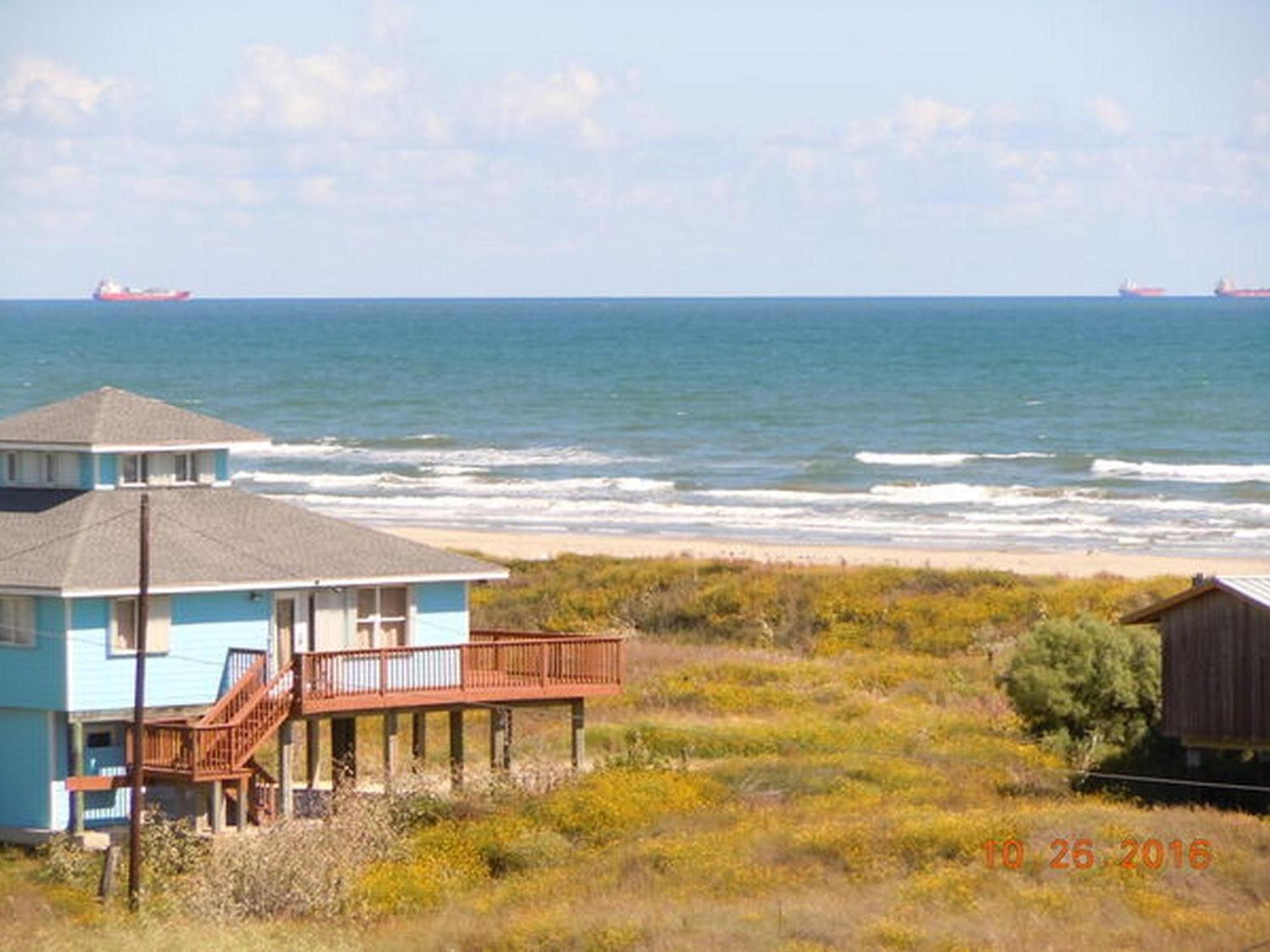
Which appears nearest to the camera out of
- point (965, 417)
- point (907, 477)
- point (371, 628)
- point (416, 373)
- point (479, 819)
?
point (479, 819)

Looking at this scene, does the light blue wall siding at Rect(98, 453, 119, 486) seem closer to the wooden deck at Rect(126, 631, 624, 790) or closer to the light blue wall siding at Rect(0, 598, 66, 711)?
the light blue wall siding at Rect(0, 598, 66, 711)

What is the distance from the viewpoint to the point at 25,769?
1644 inches

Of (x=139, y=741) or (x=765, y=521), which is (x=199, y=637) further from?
(x=765, y=521)

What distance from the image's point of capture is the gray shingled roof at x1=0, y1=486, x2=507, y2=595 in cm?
4219

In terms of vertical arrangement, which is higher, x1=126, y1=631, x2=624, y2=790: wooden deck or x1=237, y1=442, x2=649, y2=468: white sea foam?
Answer: x1=126, y1=631, x2=624, y2=790: wooden deck

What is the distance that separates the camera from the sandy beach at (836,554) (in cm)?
7612

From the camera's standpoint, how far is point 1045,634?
46812 millimetres

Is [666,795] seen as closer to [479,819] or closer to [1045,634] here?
[479,819]

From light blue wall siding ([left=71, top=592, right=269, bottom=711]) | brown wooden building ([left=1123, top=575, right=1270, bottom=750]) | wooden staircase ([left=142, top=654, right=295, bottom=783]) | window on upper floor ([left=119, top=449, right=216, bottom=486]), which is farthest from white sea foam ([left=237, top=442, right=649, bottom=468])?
brown wooden building ([left=1123, top=575, right=1270, bottom=750])

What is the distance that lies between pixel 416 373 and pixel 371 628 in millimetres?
153902

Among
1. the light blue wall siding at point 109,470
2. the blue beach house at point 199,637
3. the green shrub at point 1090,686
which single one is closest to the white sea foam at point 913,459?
the green shrub at point 1090,686

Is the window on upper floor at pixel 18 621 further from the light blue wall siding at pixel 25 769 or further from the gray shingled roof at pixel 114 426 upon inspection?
the gray shingled roof at pixel 114 426

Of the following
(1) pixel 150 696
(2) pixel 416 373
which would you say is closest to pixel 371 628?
(1) pixel 150 696

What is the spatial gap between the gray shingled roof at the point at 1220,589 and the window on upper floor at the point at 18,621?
1743 cm
